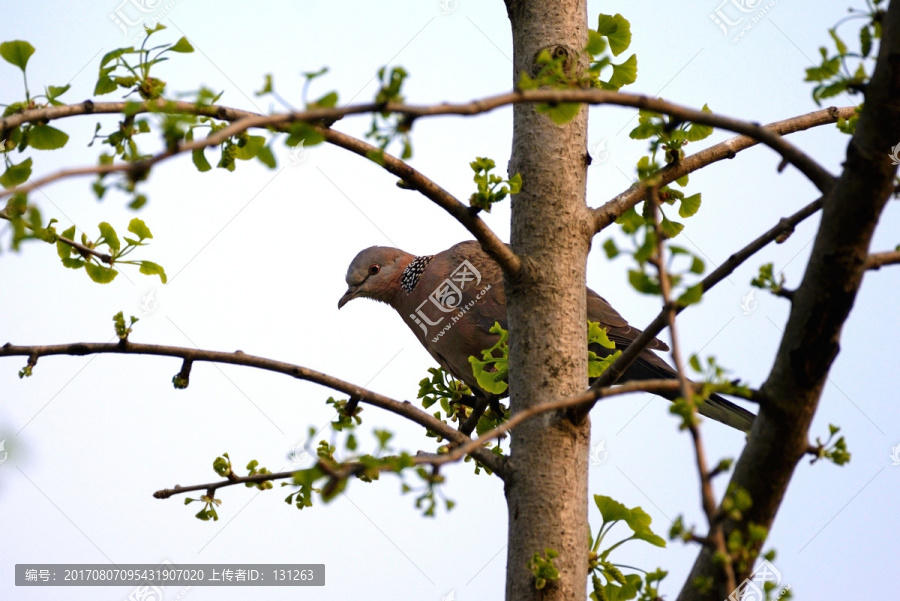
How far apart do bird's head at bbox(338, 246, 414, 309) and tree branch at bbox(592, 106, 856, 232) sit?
144 inches

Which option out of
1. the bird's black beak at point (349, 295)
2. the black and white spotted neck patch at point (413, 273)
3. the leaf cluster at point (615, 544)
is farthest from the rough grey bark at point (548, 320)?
the bird's black beak at point (349, 295)

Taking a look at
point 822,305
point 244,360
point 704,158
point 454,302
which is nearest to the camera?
point 822,305

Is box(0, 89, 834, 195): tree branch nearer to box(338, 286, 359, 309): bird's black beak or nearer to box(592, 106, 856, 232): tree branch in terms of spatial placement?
box(592, 106, 856, 232): tree branch

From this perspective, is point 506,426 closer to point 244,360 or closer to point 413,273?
point 244,360

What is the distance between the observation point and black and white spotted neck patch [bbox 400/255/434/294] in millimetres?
6195

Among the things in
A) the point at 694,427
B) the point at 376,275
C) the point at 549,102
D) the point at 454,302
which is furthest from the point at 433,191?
the point at 376,275

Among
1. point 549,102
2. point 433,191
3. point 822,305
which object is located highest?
point 433,191

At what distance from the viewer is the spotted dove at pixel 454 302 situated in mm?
5227

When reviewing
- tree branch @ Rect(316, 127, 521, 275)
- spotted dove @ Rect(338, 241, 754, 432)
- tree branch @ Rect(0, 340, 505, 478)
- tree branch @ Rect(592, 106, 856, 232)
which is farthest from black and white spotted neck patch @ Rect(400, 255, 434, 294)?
tree branch @ Rect(0, 340, 505, 478)

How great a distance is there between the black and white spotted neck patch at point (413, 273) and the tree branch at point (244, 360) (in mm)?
3783

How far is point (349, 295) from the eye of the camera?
659 cm

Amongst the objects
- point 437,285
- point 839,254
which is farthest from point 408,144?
point 437,285

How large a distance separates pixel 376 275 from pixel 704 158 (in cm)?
385

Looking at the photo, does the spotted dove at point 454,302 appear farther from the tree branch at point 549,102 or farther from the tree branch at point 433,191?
the tree branch at point 549,102
